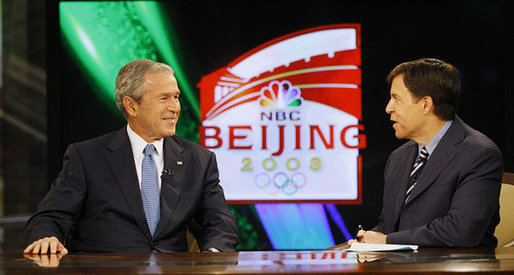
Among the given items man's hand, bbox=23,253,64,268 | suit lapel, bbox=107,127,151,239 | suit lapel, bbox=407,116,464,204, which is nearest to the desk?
man's hand, bbox=23,253,64,268

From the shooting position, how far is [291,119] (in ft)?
17.1

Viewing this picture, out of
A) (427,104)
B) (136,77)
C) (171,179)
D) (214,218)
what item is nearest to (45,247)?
(171,179)

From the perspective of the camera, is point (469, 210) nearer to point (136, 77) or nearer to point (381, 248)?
point (381, 248)

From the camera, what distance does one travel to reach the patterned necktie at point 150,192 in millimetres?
3086

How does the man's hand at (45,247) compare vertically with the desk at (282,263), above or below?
below

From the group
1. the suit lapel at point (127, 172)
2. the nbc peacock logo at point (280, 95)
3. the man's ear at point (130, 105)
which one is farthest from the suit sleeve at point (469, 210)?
the nbc peacock logo at point (280, 95)

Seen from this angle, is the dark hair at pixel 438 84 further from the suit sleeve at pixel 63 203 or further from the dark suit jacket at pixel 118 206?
the suit sleeve at pixel 63 203

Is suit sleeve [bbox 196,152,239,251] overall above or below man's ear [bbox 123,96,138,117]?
below

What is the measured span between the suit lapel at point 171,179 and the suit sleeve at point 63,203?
1.24 feet

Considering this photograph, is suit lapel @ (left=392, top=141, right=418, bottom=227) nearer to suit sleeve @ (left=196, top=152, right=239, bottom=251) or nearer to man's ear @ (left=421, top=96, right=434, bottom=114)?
man's ear @ (left=421, top=96, right=434, bottom=114)

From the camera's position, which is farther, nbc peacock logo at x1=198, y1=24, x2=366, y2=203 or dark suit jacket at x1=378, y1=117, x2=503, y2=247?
nbc peacock logo at x1=198, y1=24, x2=366, y2=203

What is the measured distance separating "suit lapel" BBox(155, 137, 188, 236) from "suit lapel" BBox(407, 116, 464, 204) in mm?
1077

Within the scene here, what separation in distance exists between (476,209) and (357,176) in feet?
8.03

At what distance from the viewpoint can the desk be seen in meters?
2.02
